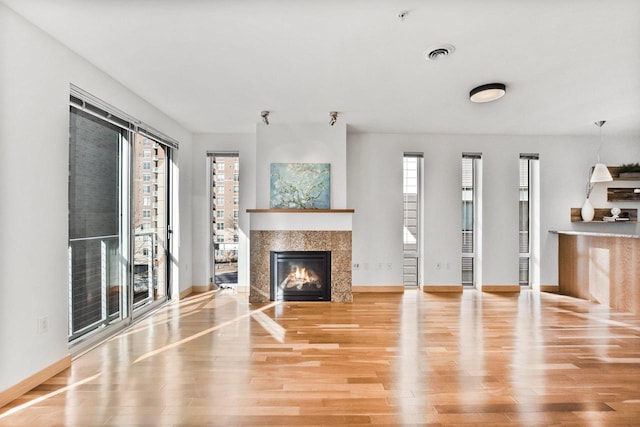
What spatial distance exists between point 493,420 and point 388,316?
6.67 feet

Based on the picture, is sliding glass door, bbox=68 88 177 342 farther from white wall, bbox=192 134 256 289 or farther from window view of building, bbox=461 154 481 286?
window view of building, bbox=461 154 481 286

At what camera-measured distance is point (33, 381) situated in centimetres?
228

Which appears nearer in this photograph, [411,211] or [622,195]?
[622,195]

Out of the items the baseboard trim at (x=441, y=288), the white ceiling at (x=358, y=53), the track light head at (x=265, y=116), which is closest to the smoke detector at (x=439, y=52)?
the white ceiling at (x=358, y=53)

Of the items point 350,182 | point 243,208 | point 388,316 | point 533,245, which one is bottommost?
point 388,316

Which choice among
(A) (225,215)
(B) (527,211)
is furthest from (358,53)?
(B) (527,211)

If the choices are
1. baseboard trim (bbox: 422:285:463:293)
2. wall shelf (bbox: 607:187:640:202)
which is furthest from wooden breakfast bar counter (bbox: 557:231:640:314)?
baseboard trim (bbox: 422:285:463:293)

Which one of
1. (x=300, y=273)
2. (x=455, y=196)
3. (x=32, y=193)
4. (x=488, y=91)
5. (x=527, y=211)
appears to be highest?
(x=488, y=91)

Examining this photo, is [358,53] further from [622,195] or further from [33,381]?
[622,195]

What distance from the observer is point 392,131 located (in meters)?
5.20

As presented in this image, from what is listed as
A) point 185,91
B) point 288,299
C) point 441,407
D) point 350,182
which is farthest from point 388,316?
point 185,91

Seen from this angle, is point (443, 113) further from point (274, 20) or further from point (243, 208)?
point (243, 208)

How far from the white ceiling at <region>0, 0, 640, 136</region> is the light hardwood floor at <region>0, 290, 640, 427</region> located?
2569 millimetres

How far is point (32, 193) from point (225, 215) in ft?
10.3
